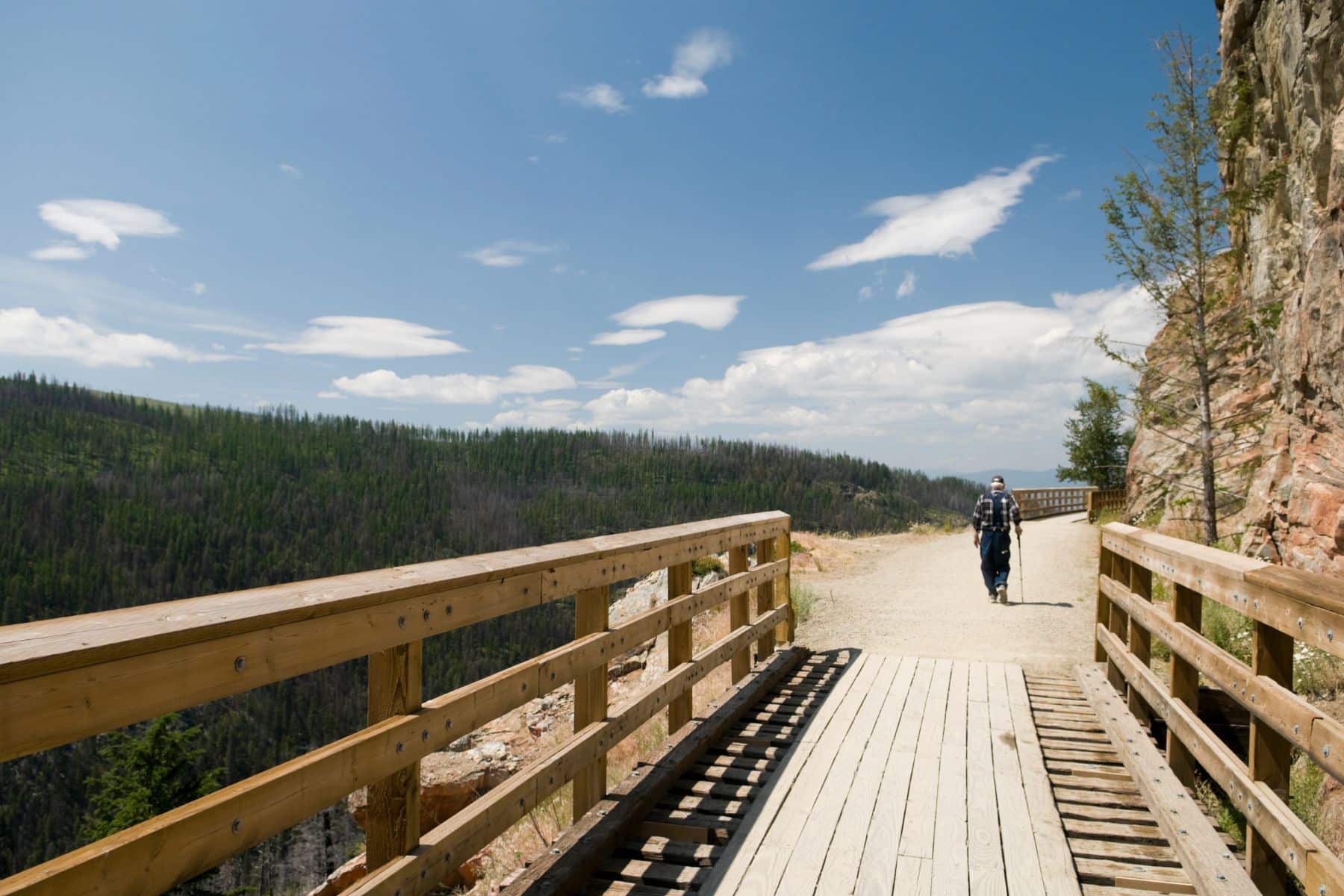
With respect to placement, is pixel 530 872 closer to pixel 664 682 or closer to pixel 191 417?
pixel 664 682

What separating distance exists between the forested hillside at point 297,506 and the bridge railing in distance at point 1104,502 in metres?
38.7

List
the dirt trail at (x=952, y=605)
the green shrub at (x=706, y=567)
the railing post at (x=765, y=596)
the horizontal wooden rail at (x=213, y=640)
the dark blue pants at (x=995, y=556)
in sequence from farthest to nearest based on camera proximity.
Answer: the green shrub at (x=706, y=567) < the dark blue pants at (x=995, y=556) < the dirt trail at (x=952, y=605) < the railing post at (x=765, y=596) < the horizontal wooden rail at (x=213, y=640)

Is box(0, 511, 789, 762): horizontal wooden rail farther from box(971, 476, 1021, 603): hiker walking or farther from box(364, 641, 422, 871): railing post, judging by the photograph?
box(971, 476, 1021, 603): hiker walking

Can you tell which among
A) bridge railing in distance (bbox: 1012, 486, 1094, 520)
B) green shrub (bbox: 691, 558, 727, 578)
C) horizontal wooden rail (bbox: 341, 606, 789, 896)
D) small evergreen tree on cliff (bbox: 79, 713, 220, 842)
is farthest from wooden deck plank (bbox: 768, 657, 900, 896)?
bridge railing in distance (bbox: 1012, 486, 1094, 520)

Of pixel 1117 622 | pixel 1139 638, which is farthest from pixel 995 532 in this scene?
pixel 1139 638

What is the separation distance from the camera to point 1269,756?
10.4ft

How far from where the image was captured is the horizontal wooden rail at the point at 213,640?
1.43m

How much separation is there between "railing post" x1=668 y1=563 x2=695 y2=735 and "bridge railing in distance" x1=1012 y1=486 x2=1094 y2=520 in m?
27.7

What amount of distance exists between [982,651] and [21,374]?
189 m

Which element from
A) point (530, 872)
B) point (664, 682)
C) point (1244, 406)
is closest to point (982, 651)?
point (664, 682)

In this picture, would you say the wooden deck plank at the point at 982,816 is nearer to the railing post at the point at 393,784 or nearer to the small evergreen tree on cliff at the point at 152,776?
the railing post at the point at 393,784

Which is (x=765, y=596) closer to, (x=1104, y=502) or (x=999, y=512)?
(x=999, y=512)

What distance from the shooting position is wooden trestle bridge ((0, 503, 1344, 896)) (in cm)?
169

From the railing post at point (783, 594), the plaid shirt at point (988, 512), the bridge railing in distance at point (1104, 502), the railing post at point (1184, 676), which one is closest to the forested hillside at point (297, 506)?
the bridge railing in distance at point (1104, 502)
